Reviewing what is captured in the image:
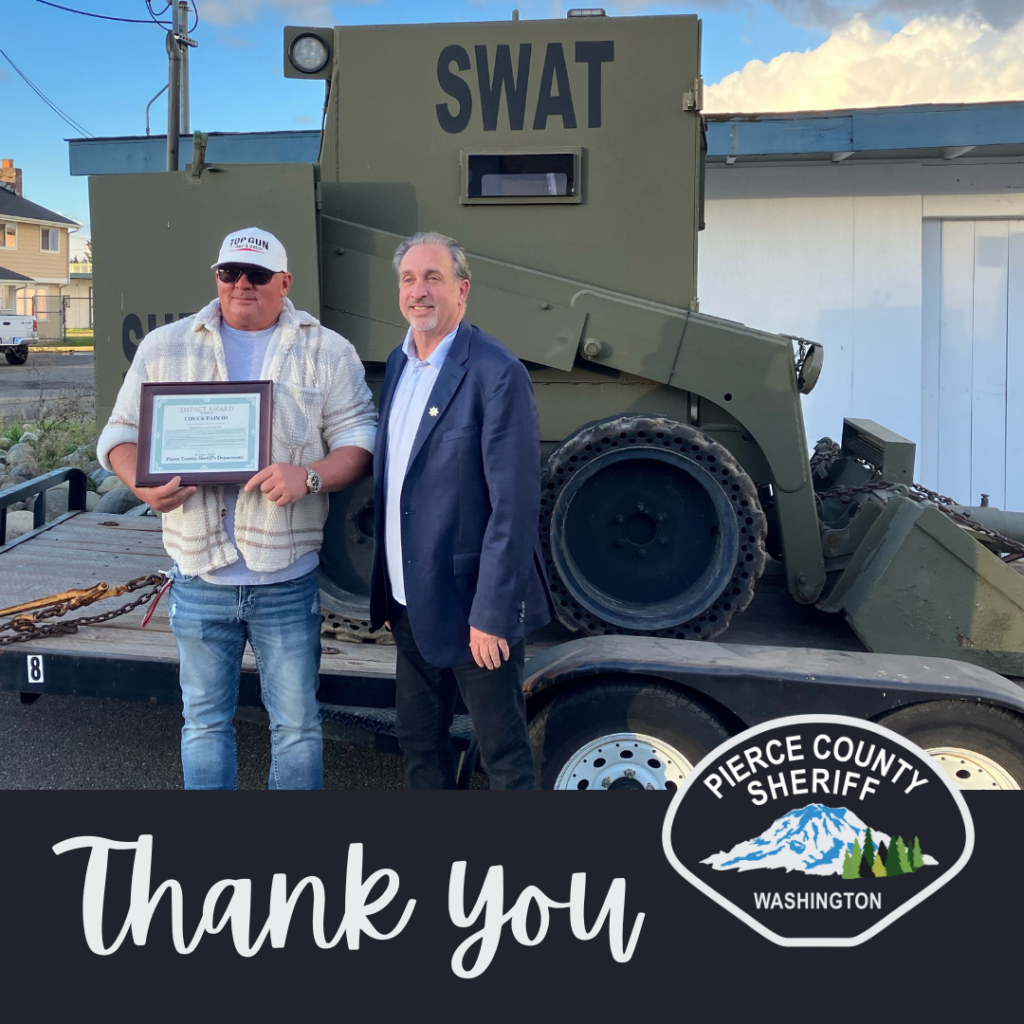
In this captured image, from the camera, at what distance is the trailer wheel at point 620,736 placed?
11.1ft

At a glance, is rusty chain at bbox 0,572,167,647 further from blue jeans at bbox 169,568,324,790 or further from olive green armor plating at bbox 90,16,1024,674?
blue jeans at bbox 169,568,324,790

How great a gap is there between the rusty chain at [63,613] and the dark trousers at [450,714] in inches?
53.4

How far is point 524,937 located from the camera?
2.67 meters

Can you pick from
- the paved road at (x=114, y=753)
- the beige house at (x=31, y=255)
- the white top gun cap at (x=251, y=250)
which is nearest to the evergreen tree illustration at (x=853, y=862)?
the white top gun cap at (x=251, y=250)

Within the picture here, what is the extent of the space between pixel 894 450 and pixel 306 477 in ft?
10.1

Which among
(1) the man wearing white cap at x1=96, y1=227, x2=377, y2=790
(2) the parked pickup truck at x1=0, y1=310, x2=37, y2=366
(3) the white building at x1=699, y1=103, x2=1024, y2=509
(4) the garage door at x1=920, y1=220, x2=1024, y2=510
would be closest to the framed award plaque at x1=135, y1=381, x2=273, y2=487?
(1) the man wearing white cap at x1=96, y1=227, x2=377, y2=790

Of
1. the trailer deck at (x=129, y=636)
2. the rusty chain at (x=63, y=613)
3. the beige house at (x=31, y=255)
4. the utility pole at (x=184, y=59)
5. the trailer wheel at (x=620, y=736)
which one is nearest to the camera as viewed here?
the trailer wheel at (x=620, y=736)

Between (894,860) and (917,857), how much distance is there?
0.06 metres

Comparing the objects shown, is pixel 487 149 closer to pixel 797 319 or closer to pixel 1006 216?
pixel 797 319

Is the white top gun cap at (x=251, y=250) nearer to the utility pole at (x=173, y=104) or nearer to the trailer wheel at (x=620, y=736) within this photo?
the trailer wheel at (x=620, y=736)

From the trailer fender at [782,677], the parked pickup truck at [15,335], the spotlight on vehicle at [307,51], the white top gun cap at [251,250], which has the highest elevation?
the parked pickup truck at [15,335]

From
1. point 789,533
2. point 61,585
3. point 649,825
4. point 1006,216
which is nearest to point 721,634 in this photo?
point 789,533

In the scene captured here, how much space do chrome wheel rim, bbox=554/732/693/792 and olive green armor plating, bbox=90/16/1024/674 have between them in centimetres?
74

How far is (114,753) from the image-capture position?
4.91 meters
